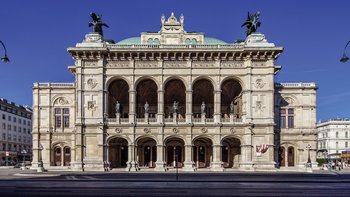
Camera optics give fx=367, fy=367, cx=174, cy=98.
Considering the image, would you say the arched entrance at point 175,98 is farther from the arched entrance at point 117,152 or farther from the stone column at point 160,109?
the arched entrance at point 117,152

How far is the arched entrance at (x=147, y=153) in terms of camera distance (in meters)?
55.0

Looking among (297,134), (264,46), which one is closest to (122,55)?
(264,46)

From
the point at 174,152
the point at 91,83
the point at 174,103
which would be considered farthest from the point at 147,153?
the point at 91,83

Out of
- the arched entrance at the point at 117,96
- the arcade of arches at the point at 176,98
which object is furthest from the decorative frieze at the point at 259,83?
the arched entrance at the point at 117,96

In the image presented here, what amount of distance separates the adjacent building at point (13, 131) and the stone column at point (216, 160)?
5451 cm

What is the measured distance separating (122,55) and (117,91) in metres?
8.81

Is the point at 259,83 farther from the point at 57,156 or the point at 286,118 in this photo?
the point at 57,156

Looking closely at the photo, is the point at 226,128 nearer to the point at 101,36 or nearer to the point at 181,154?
the point at 181,154

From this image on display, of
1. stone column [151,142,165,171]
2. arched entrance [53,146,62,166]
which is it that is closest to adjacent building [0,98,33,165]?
arched entrance [53,146,62,166]

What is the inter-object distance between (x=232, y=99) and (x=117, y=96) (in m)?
18.5

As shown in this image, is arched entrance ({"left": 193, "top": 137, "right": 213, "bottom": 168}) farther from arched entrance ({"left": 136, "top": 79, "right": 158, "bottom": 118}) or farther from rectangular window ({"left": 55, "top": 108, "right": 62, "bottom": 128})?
rectangular window ({"left": 55, "top": 108, "right": 62, "bottom": 128})

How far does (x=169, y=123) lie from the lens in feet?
167

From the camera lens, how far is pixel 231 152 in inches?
2179

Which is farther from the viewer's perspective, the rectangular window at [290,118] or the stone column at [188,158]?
the rectangular window at [290,118]
